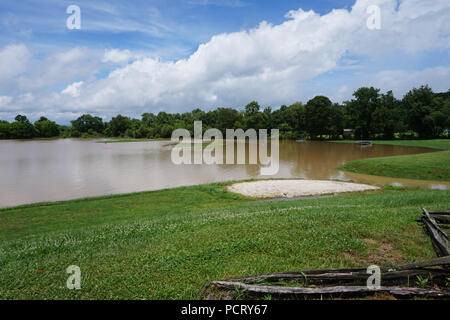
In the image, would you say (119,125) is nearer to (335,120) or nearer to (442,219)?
(335,120)

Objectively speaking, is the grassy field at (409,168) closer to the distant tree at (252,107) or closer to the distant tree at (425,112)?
the distant tree at (425,112)

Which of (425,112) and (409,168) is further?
(425,112)

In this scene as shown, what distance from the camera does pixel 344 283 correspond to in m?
4.30

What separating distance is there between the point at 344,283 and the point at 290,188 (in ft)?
52.2

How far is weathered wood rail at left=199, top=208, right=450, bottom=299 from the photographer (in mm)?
3920

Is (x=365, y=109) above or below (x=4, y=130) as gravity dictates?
above

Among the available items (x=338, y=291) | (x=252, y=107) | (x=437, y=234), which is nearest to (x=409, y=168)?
(x=437, y=234)

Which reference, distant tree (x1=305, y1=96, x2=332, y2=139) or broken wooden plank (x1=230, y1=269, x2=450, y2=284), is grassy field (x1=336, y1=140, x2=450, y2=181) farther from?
distant tree (x1=305, y1=96, x2=332, y2=139)

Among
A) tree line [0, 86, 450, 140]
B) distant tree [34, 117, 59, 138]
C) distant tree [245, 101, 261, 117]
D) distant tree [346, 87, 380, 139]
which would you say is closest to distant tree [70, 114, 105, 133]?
distant tree [34, 117, 59, 138]

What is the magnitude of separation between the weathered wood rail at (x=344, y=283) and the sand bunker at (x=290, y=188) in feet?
43.7

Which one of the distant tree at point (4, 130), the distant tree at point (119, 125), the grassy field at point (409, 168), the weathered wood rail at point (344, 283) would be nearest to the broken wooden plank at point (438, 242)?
the weathered wood rail at point (344, 283)

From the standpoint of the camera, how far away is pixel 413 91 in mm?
73750

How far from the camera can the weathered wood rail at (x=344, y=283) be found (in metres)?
3.92

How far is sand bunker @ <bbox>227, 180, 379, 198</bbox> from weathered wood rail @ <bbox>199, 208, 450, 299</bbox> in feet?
43.7
